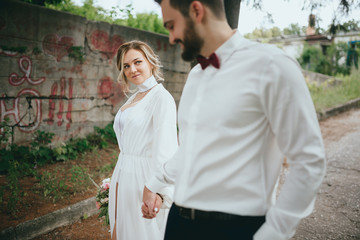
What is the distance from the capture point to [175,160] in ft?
5.53

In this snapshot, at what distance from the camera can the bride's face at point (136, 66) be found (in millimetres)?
2807

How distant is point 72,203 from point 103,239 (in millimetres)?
815

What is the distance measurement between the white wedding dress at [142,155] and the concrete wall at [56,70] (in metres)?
3.56

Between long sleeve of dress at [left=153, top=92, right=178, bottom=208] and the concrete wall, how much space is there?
382 centimetres

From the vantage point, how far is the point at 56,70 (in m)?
5.73

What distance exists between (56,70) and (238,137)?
17.5 ft

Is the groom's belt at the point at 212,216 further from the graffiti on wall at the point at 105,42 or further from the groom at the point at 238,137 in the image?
the graffiti on wall at the point at 105,42

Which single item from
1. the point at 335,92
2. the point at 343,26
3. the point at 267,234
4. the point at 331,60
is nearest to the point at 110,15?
the point at 343,26

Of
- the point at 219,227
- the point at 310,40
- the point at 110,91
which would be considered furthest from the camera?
the point at 310,40

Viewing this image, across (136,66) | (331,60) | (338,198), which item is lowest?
(338,198)

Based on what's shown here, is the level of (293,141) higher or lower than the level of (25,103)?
higher

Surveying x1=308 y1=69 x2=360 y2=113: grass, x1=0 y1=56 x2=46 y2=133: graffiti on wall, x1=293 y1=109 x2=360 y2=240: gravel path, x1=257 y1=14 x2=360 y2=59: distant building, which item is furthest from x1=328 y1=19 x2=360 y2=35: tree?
x1=257 y1=14 x2=360 y2=59: distant building

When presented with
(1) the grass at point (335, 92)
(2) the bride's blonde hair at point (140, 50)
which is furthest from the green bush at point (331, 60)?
(2) the bride's blonde hair at point (140, 50)

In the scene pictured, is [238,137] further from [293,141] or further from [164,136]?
[164,136]
